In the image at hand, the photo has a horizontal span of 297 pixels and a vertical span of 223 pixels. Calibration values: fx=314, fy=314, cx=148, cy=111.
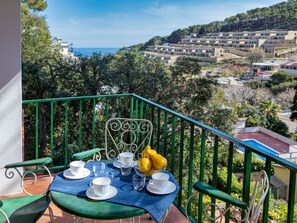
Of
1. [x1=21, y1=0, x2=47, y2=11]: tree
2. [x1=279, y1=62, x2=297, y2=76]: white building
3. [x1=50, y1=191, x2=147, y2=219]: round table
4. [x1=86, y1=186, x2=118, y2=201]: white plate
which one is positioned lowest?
[x1=50, y1=191, x2=147, y2=219]: round table

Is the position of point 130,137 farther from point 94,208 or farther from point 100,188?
point 94,208

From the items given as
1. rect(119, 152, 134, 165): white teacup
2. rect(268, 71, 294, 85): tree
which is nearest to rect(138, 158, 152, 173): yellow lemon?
rect(119, 152, 134, 165): white teacup

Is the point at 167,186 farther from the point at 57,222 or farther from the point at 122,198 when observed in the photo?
the point at 57,222

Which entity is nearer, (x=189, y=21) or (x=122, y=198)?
(x=122, y=198)

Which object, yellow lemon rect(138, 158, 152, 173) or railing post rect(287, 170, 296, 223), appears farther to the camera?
yellow lemon rect(138, 158, 152, 173)

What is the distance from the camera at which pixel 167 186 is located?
175cm

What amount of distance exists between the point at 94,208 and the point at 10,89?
1.70 metres

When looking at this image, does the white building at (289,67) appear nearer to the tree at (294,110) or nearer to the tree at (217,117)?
the tree at (294,110)

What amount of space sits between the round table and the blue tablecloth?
0.04 m

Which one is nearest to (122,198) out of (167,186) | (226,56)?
(167,186)

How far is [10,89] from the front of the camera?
9.05 feet

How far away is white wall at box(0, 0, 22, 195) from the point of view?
2.65 m

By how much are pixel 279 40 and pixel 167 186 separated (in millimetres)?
21102

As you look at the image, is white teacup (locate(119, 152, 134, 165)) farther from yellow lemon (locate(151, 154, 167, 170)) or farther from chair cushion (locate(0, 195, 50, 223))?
chair cushion (locate(0, 195, 50, 223))
